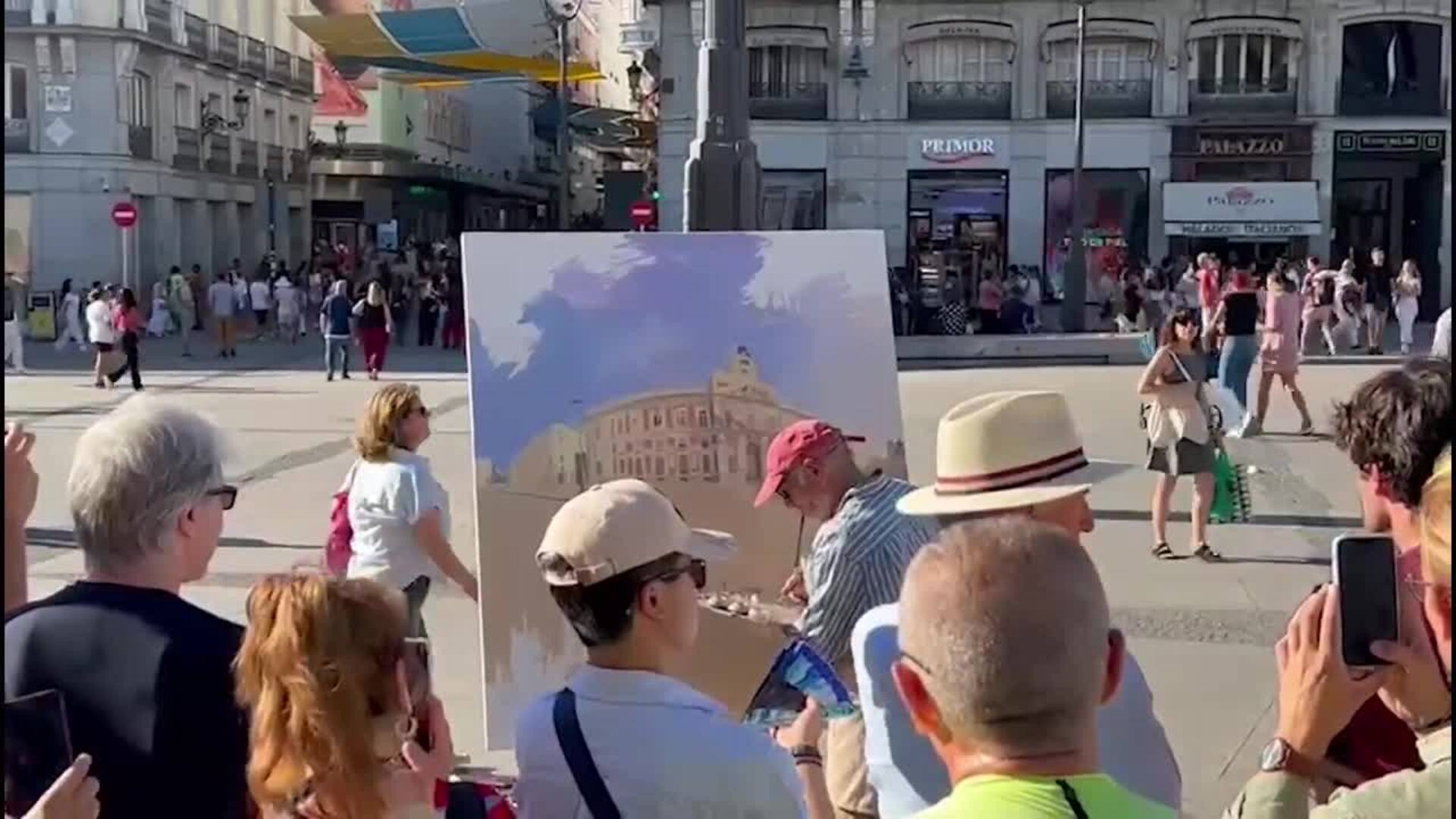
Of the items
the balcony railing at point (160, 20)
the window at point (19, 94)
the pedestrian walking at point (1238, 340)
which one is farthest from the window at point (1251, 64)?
the window at point (19, 94)

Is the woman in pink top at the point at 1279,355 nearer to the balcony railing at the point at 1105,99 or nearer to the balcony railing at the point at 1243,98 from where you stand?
the balcony railing at the point at 1105,99

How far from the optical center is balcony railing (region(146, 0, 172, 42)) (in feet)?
131

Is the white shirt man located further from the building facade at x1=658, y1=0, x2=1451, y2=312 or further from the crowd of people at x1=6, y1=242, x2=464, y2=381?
the building facade at x1=658, y1=0, x2=1451, y2=312

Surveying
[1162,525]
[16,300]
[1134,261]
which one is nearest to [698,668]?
[1162,525]

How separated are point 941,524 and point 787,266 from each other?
173 centimetres

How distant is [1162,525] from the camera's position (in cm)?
1066

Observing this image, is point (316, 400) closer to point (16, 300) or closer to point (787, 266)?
point (16, 300)

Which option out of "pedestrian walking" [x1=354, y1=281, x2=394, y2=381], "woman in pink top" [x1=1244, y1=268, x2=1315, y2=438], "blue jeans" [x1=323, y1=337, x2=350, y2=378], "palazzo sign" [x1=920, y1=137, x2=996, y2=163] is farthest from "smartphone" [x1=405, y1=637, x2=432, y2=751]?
"palazzo sign" [x1=920, y1=137, x2=996, y2=163]

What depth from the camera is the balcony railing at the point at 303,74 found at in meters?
51.0

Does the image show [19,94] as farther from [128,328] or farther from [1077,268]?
[1077,268]

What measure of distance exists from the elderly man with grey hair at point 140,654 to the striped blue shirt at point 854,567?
1.45 m

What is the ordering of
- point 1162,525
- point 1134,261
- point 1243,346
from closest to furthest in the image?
1. point 1162,525
2. point 1243,346
3. point 1134,261

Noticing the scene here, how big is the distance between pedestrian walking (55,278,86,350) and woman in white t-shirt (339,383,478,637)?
27655 mm

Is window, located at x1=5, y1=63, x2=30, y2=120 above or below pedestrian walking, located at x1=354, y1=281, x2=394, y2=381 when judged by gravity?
above
